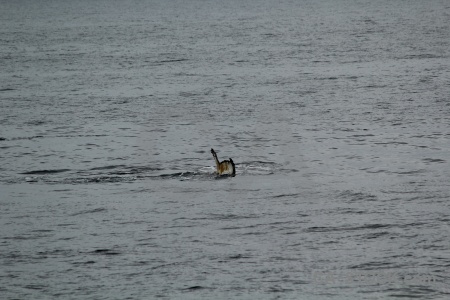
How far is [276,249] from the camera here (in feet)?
16.7

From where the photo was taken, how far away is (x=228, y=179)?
6.81m

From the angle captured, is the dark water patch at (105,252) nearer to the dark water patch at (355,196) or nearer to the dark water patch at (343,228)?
the dark water patch at (343,228)

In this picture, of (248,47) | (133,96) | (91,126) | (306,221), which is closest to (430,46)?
(248,47)

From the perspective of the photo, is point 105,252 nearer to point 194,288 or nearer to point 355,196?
point 194,288

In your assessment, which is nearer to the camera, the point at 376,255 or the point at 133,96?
the point at 376,255

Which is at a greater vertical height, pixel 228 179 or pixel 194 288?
pixel 194 288

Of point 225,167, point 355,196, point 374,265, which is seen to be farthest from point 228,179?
point 374,265

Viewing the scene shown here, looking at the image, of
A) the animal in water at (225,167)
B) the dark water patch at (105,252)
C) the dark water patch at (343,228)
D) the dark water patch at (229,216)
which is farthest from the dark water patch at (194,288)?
the animal in water at (225,167)

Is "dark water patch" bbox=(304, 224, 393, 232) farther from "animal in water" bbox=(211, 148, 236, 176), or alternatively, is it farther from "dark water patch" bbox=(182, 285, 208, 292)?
"animal in water" bbox=(211, 148, 236, 176)

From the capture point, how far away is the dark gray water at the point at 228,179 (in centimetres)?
473

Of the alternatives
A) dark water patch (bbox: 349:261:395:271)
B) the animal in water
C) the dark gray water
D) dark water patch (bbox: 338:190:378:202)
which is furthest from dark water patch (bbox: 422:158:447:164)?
dark water patch (bbox: 349:261:395:271)

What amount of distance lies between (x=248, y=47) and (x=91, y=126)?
732 cm

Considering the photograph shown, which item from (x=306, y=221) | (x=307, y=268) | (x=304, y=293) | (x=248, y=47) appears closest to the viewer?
(x=304, y=293)

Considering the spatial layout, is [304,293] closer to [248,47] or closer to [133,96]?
[133,96]
